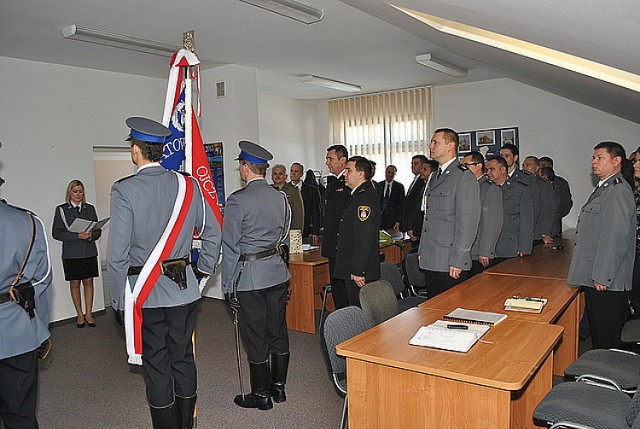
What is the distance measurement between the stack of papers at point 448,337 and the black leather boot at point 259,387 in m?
1.35

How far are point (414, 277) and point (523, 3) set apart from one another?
317cm

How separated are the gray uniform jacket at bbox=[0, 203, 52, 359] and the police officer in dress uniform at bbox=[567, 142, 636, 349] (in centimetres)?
320

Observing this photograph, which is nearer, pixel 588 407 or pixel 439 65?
pixel 588 407

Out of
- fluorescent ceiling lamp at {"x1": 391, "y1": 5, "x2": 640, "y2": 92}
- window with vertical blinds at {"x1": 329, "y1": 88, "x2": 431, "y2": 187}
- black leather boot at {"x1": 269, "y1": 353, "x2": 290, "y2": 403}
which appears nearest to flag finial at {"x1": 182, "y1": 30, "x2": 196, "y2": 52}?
Result: fluorescent ceiling lamp at {"x1": 391, "y1": 5, "x2": 640, "y2": 92}

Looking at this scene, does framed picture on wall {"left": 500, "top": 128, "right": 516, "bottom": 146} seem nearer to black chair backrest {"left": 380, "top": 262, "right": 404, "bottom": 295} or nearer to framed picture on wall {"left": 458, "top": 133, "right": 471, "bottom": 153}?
framed picture on wall {"left": 458, "top": 133, "right": 471, "bottom": 153}

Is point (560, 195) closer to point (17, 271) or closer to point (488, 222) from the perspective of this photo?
point (488, 222)

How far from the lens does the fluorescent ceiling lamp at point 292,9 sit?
391 cm

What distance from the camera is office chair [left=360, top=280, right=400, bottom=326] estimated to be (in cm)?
312

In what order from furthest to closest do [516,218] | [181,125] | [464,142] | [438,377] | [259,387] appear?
1. [464,142]
2. [516,218]
3. [181,125]
4. [259,387]
5. [438,377]

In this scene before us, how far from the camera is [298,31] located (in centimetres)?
518

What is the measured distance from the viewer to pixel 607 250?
10.9ft

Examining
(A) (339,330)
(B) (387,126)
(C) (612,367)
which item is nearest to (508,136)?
(B) (387,126)

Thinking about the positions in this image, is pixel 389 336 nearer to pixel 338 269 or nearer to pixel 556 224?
pixel 338 269

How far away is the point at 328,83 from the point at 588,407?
6.25m
